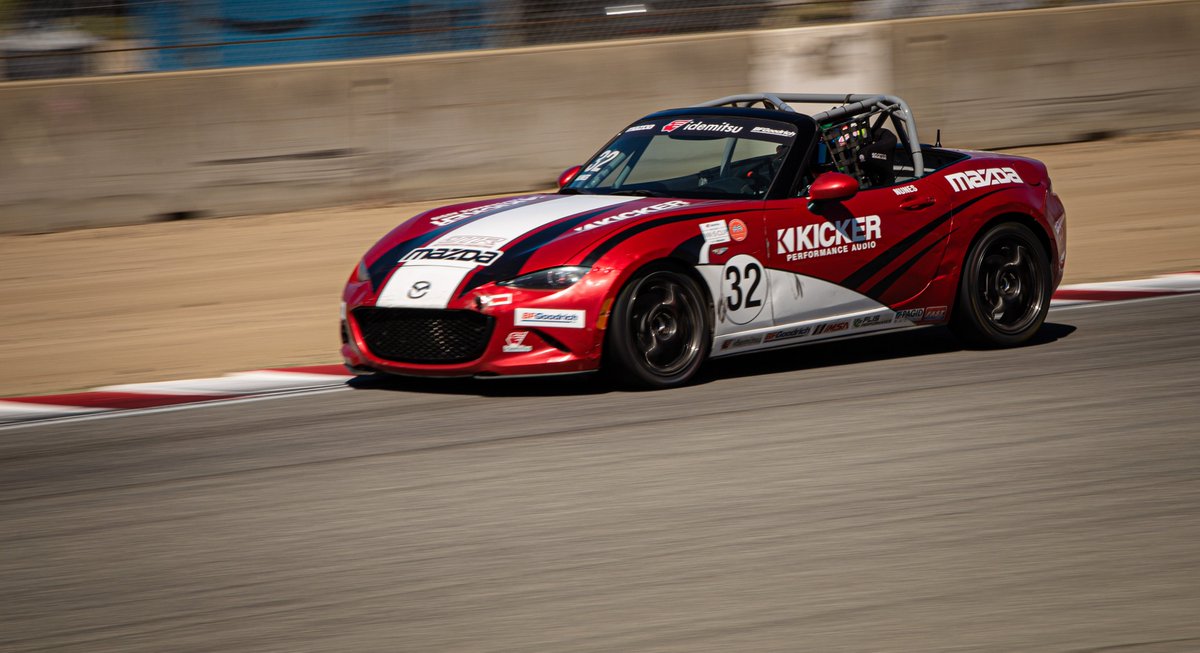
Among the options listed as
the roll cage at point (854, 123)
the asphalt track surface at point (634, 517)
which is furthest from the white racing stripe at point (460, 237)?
the roll cage at point (854, 123)

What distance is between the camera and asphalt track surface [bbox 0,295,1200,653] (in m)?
4.20

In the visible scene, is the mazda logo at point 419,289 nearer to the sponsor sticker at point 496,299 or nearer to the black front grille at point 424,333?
the black front grille at point 424,333

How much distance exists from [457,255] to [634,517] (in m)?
2.42

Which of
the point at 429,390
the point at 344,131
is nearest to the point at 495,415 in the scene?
the point at 429,390

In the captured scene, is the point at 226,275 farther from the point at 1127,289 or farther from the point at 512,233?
the point at 1127,289

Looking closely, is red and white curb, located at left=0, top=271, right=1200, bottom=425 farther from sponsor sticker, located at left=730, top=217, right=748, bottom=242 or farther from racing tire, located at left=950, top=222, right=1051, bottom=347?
racing tire, located at left=950, top=222, right=1051, bottom=347

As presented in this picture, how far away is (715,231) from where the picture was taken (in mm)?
7461

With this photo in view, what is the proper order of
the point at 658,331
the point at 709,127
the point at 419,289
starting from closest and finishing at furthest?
the point at 419,289
the point at 658,331
the point at 709,127

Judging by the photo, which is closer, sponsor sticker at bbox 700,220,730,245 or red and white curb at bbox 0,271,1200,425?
sponsor sticker at bbox 700,220,730,245

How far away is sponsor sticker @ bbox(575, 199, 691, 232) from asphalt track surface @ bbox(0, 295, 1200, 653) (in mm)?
826

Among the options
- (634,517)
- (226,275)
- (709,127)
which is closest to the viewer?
(634,517)

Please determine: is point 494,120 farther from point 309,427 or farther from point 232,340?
point 309,427

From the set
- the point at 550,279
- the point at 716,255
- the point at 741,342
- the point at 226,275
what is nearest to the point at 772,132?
the point at 716,255

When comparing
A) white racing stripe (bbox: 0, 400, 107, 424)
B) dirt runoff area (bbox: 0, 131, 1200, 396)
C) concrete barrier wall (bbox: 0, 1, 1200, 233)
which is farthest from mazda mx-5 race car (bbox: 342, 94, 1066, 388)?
concrete barrier wall (bbox: 0, 1, 1200, 233)
